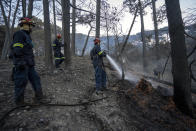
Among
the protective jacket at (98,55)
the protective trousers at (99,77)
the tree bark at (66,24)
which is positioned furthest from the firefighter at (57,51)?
the protective trousers at (99,77)

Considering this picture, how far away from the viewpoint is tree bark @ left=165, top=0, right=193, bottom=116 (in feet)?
11.3

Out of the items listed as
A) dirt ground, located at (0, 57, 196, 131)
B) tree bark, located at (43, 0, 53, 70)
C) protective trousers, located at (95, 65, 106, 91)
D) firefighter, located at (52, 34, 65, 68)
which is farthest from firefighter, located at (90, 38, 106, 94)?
firefighter, located at (52, 34, 65, 68)

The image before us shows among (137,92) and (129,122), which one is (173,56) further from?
(129,122)

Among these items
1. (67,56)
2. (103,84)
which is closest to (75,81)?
(103,84)

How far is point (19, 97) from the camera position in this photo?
2.84m

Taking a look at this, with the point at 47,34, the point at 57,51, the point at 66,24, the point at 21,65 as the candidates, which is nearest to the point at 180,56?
the point at 21,65

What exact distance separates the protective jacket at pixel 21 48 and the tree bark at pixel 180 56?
4250mm

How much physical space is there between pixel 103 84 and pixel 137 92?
1.39 meters

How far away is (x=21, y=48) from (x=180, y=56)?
448 cm

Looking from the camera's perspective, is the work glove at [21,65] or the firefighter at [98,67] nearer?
the work glove at [21,65]

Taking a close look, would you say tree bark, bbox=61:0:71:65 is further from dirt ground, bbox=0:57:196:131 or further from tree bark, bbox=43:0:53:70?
dirt ground, bbox=0:57:196:131

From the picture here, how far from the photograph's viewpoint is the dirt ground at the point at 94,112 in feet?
8.16

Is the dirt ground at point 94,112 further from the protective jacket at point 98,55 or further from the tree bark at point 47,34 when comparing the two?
the tree bark at point 47,34

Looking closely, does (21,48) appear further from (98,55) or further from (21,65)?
(98,55)
